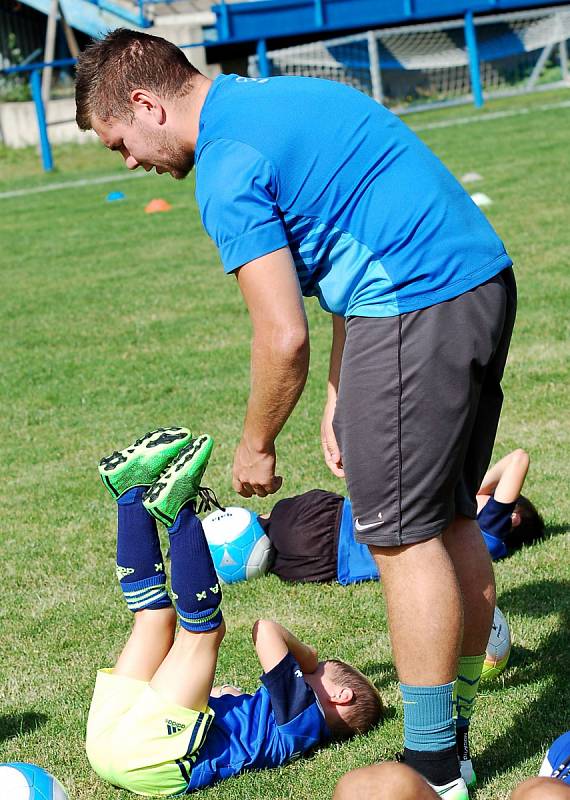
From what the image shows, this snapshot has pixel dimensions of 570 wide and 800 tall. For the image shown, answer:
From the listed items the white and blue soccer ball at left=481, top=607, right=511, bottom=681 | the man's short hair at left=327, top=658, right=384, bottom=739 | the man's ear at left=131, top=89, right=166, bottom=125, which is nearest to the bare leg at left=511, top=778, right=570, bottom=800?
the man's short hair at left=327, top=658, right=384, bottom=739

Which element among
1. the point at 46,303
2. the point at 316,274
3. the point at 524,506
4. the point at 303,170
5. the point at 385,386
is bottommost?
the point at 46,303

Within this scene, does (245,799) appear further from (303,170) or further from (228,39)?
(228,39)

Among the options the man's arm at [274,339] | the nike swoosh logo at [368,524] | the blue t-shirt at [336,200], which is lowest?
the nike swoosh logo at [368,524]

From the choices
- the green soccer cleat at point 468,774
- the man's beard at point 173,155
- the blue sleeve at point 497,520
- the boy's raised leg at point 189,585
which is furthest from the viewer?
the blue sleeve at point 497,520

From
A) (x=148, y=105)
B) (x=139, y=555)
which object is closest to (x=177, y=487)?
(x=139, y=555)

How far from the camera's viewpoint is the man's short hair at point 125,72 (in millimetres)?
2818

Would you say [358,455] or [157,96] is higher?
[157,96]

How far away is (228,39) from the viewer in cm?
2427

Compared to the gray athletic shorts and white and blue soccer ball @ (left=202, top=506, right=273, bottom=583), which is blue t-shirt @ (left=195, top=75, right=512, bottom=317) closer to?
the gray athletic shorts

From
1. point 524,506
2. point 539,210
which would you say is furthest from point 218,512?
point 539,210

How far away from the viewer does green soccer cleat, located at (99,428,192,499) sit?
136 inches

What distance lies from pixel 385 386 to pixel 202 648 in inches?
44.0

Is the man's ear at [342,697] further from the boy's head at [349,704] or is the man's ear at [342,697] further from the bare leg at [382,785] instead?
the bare leg at [382,785]

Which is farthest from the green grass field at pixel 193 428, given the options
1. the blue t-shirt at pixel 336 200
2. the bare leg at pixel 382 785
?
the blue t-shirt at pixel 336 200
